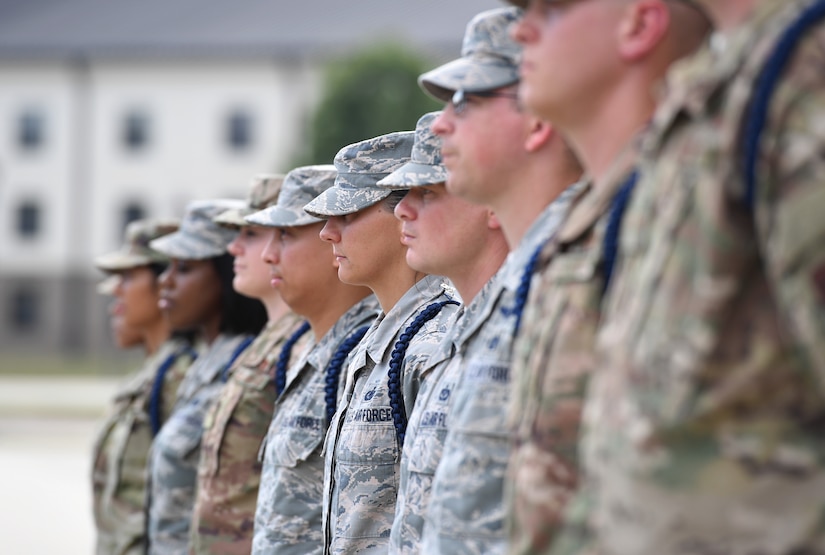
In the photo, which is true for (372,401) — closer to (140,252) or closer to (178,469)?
(178,469)

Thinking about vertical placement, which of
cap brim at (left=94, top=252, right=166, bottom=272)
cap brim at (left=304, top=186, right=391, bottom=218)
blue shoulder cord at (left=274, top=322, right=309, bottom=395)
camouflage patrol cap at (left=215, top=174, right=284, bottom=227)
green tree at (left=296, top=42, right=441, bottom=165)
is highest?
green tree at (left=296, top=42, right=441, bottom=165)

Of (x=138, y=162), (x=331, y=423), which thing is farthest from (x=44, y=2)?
(x=331, y=423)

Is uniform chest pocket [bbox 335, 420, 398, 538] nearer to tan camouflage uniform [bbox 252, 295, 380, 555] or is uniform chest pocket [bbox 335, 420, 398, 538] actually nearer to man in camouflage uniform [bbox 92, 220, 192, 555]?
tan camouflage uniform [bbox 252, 295, 380, 555]

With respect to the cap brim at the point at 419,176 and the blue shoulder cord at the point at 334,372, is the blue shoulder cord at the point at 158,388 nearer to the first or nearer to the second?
the blue shoulder cord at the point at 334,372

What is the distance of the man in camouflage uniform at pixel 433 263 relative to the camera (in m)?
3.01

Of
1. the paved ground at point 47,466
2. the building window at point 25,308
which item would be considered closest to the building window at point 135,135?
the building window at point 25,308

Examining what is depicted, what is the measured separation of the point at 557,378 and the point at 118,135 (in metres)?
43.2

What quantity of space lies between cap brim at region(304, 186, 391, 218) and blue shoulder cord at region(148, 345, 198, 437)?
8.99ft

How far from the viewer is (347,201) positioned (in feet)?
13.4

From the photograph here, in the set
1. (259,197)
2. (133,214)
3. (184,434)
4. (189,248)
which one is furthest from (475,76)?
(133,214)

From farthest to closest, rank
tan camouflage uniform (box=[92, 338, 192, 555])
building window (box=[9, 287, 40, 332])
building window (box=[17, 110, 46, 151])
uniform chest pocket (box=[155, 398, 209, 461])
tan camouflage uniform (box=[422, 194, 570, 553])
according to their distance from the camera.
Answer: building window (box=[9, 287, 40, 332]) → building window (box=[17, 110, 46, 151]) → tan camouflage uniform (box=[92, 338, 192, 555]) → uniform chest pocket (box=[155, 398, 209, 461]) → tan camouflage uniform (box=[422, 194, 570, 553])

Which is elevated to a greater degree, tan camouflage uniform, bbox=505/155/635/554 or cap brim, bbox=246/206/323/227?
cap brim, bbox=246/206/323/227

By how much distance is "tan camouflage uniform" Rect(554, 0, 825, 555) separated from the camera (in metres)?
1.65

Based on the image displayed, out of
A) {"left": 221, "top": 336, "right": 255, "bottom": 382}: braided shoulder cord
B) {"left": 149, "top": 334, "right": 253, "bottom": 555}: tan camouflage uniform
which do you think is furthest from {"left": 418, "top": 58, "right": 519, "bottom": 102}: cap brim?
{"left": 149, "top": 334, "right": 253, "bottom": 555}: tan camouflage uniform
